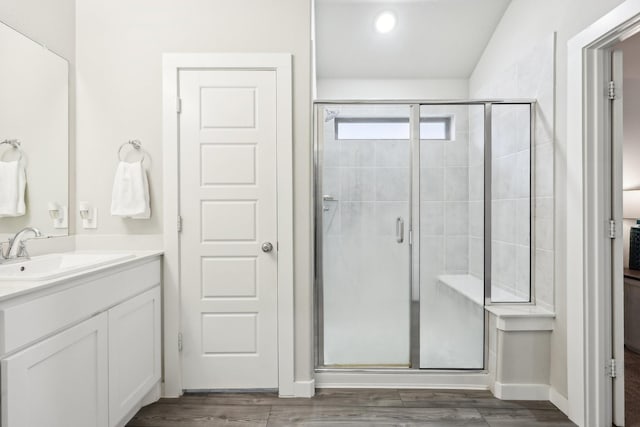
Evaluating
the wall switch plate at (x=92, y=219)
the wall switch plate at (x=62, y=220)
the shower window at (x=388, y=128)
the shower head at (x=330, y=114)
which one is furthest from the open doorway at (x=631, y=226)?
the wall switch plate at (x=62, y=220)

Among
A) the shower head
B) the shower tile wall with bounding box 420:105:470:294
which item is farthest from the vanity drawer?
the shower tile wall with bounding box 420:105:470:294

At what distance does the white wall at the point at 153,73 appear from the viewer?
232 cm

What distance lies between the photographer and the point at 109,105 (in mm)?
2346

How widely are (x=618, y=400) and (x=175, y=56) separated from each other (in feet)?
10.1

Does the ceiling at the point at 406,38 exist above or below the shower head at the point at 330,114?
above

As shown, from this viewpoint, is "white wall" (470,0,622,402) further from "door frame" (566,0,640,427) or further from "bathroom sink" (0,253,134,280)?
"bathroom sink" (0,253,134,280)

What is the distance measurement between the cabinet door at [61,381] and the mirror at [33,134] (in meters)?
0.73

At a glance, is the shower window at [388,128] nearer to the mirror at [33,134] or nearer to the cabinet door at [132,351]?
the cabinet door at [132,351]

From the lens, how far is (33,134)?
6.57 ft

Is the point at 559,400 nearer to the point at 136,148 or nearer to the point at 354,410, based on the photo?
the point at 354,410

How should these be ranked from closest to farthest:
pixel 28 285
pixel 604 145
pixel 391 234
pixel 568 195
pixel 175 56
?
1. pixel 28 285
2. pixel 604 145
3. pixel 568 195
4. pixel 175 56
5. pixel 391 234

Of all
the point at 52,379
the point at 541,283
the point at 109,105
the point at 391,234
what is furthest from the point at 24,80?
the point at 541,283

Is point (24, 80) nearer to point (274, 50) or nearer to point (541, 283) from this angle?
point (274, 50)

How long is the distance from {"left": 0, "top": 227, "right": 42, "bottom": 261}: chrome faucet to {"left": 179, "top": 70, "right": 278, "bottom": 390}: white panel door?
2.49 feet
